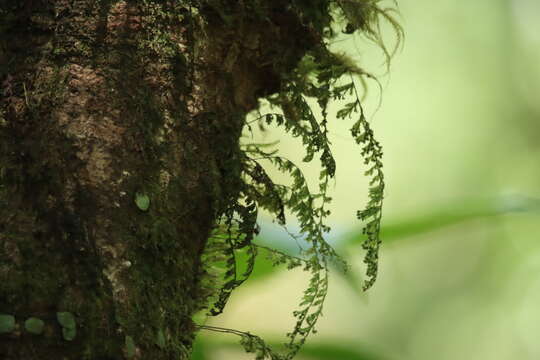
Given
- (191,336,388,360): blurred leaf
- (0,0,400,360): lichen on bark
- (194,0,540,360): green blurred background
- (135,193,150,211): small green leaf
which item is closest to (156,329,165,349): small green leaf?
(0,0,400,360): lichen on bark

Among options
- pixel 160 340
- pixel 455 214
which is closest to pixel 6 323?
pixel 160 340

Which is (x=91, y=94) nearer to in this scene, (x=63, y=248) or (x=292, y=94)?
(x=63, y=248)

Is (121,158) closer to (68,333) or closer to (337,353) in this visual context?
(68,333)

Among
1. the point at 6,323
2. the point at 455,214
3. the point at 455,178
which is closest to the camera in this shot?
the point at 6,323

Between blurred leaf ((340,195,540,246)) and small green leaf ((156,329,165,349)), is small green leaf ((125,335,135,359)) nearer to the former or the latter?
small green leaf ((156,329,165,349))

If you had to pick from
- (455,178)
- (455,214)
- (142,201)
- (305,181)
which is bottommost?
(142,201)

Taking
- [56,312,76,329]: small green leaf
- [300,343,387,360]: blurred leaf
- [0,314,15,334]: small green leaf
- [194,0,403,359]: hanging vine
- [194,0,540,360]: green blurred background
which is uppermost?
[194,0,540,360]: green blurred background

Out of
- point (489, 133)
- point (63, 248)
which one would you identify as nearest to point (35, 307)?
point (63, 248)
